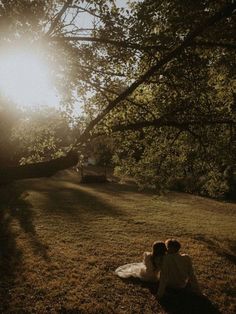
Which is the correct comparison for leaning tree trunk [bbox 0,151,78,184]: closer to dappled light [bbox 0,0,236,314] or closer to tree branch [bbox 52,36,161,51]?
dappled light [bbox 0,0,236,314]

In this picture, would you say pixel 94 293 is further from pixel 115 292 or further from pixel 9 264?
pixel 9 264

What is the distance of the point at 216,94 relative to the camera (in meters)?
12.7

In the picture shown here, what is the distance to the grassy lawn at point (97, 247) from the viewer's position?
9.92 metres

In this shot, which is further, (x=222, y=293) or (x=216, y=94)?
(x=216, y=94)

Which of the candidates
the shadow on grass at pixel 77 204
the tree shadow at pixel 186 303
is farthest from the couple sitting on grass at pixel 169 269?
the shadow on grass at pixel 77 204

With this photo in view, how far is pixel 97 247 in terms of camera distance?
A: 14.9 m

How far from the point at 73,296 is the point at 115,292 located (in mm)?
1243

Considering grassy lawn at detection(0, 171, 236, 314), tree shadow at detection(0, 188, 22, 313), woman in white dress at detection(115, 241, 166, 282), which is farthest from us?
woman in white dress at detection(115, 241, 166, 282)

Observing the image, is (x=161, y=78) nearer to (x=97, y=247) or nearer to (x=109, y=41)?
(x=109, y=41)

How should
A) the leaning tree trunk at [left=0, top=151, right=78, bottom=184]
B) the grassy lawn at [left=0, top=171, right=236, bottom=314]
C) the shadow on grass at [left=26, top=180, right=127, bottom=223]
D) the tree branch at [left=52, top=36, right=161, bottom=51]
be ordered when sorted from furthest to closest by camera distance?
the shadow on grass at [left=26, top=180, right=127, bottom=223]
the grassy lawn at [left=0, top=171, right=236, bottom=314]
the tree branch at [left=52, top=36, right=161, bottom=51]
the leaning tree trunk at [left=0, top=151, right=78, bottom=184]

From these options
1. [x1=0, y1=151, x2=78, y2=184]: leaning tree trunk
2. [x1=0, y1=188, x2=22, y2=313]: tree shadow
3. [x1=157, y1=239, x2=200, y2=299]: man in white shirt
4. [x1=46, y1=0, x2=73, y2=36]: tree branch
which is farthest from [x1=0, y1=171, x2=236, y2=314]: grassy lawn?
[x1=46, y1=0, x2=73, y2=36]: tree branch

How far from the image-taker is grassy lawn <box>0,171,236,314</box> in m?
9.92

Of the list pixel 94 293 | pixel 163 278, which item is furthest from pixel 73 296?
pixel 163 278

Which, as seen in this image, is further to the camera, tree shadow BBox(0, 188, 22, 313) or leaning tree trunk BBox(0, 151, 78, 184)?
tree shadow BBox(0, 188, 22, 313)
